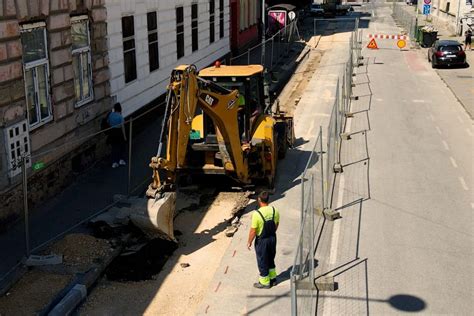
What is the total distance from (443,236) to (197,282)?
5.08 m

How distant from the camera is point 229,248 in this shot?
11148mm

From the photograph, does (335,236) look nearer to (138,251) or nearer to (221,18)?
(138,251)

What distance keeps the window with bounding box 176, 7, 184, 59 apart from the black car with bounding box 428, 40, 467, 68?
15.4 m

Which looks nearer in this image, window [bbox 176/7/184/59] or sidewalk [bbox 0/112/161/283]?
sidewalk [bbox 0/112/161/283]

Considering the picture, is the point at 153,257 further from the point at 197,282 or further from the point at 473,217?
the point at 473,217

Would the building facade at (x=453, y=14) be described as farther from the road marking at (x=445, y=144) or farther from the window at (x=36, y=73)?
the window at (x=36, y=73)

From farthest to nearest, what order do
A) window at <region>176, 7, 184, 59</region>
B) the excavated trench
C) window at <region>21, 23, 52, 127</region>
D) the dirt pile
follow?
1. window at <region>176, 7, 184, 59</region>
2. window at <region>21, 23, 52, 127</region>
3. the dirt pile
4. the excavated trench

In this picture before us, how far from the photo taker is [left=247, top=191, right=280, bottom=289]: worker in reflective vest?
933cm

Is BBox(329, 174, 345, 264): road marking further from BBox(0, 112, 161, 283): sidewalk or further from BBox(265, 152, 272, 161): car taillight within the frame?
BBox(0, 112, 161, 283): sidewalk

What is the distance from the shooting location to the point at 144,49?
1952cm

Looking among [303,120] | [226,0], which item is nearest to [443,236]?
[303,120]

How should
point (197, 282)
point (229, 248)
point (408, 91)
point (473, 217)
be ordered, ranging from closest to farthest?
1. point (197, 282)
2. point (229, 248)
3. point (473, 217)
4. point (408, 91)

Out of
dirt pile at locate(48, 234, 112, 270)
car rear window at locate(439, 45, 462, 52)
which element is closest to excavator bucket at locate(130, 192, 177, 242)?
dirt pile at locate(48, 234, 112, 270)

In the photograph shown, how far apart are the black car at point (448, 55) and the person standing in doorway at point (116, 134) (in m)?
22.0
